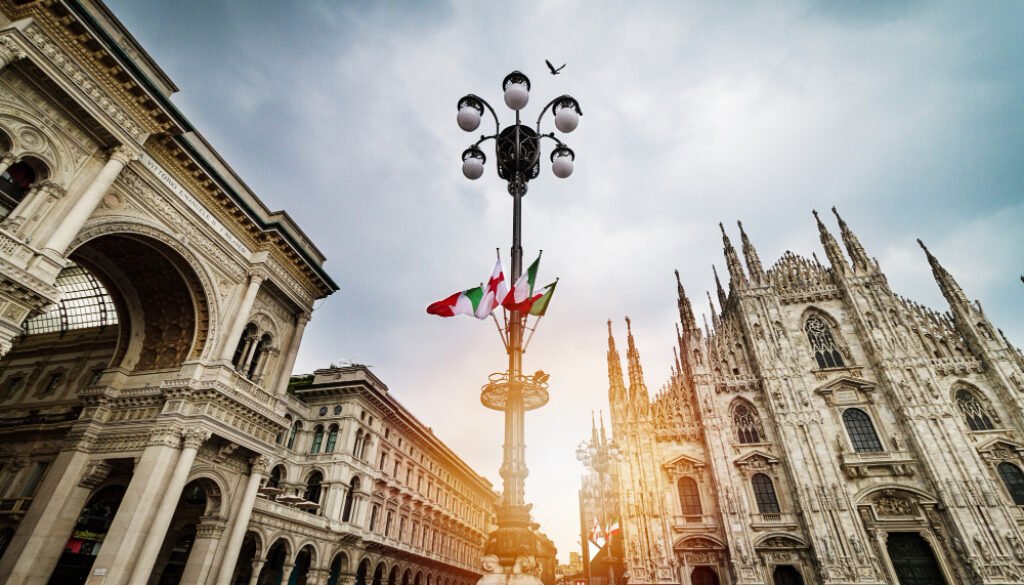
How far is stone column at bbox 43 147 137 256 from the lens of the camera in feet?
37.3

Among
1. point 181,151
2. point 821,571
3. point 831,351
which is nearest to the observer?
point 181,151

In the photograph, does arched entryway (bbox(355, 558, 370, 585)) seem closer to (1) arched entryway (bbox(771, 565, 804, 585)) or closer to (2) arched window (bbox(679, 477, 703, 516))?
(2) arched window (bbox(679, 477, 703, 516))

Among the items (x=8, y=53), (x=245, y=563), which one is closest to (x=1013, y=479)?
(x=245, y=563)

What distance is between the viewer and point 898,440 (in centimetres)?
2547

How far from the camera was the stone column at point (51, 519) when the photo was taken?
1272 cm

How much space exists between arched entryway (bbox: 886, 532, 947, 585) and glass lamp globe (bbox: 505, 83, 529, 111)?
28.7 meters

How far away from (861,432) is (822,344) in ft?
19.1

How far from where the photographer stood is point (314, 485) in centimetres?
2720

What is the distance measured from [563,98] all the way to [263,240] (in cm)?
1462

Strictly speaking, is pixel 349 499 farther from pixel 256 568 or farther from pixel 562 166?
pixel 562 166

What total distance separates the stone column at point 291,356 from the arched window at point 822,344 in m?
30.4

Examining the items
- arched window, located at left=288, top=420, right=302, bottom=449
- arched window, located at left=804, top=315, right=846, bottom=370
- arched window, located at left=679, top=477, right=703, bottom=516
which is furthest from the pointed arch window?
arched window, located at left=288, top=420, right=302, bottom=449

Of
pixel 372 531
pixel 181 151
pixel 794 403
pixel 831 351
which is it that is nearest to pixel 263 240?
pixel 181 151

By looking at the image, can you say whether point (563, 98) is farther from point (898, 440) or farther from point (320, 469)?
point (898, 440)
